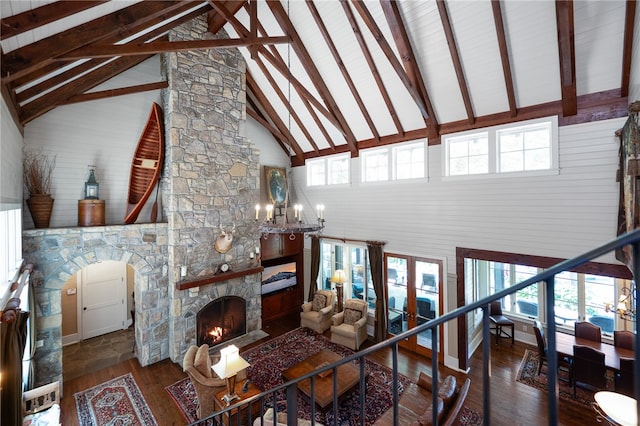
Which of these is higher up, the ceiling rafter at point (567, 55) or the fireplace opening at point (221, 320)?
the ceiling rafter at point (567, 55)

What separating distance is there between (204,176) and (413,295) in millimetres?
5969

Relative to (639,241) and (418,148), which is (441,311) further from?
(639,241)

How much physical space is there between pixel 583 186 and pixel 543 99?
170 centimetres

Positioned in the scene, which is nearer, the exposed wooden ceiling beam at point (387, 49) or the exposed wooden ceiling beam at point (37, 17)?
the exposed wooden ceiling beam at point (37, 17)

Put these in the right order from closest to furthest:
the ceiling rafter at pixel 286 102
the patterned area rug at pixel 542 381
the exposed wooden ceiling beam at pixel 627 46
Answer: the exposed wooden ceiling beam at pixel 627 46 → the patterned area rug at pixel 542 381 → the ceiling rafter at pixel 286 102

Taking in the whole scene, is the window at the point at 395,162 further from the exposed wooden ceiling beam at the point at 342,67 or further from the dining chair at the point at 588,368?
the dining chair at the point at 588,368

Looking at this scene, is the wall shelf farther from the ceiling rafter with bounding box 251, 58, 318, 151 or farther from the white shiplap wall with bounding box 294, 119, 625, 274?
the ceiling rafter with bounding box 251, 58, 318, 151

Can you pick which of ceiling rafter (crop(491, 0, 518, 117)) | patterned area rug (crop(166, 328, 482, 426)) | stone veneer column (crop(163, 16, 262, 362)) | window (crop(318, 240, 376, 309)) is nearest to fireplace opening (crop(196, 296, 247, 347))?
stone veneer column (crop(163, 16, 262, 362))

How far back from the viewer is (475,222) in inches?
237

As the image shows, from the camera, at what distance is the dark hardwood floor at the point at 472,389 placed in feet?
16.0

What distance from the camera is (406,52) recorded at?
5.05 metres

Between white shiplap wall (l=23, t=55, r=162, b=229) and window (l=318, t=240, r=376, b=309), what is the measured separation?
524 centimetres

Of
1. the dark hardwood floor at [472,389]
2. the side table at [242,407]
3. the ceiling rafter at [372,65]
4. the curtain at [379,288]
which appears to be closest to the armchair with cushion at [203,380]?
the side table at [242,407]

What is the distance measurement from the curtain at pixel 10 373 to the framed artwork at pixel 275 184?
6788 mm
